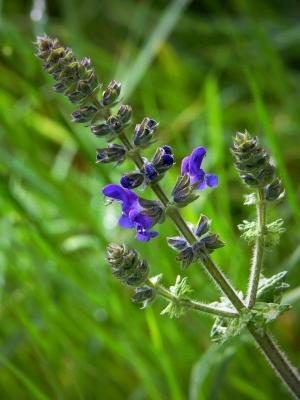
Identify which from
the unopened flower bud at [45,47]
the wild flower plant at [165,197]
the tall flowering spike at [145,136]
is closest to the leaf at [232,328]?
the wild flower plant at [165,197]

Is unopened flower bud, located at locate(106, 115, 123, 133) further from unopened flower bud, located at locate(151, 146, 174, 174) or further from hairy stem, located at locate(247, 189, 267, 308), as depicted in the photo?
hairy stem, located at locate(247, 189, 267, 308)

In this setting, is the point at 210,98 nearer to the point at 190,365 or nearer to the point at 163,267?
the point at 163,267

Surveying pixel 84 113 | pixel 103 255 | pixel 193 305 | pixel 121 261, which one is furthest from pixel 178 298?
pixel 103 255

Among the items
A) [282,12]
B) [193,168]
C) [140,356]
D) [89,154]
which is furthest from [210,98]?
[282,12]

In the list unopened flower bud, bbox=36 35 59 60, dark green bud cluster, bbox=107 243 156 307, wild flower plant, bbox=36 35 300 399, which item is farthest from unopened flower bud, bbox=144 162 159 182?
unopened flower bud, bbox=36 35 59 60

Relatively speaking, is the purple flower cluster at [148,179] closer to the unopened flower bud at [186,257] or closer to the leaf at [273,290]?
the unopened flower bud at [186,257]

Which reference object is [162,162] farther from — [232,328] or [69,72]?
[232,328]
